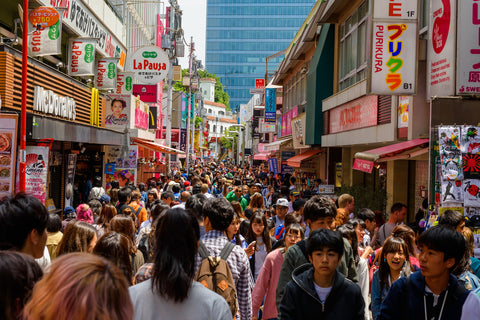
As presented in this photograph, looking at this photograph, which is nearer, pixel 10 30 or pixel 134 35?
pixel 10 30

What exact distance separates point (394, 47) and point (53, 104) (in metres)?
8.95

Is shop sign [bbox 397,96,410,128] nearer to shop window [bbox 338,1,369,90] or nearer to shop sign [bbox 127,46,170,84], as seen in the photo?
shop window [bbox 338,1,369,90]

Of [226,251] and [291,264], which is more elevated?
[226,251]

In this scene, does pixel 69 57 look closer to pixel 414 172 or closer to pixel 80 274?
pixel 414 172

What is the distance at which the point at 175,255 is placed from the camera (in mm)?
3289

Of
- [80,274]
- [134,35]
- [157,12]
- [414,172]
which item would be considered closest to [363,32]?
[414,172]

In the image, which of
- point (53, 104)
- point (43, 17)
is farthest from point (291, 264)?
point (53, 104)

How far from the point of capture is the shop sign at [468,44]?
374 inches

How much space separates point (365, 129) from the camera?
1549 cm

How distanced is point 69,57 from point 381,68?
35.3 feet

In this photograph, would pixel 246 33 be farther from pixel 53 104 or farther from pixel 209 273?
pixel 209 273

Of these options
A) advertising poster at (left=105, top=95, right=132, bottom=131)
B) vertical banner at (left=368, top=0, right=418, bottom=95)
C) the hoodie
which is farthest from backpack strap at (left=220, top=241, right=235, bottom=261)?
advertising poster at (left=105, top=95, right=132, bottom=131)

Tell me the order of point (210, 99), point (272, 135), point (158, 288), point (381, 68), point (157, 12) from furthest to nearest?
point (210, 99) → point (272, 135) → point (157, 12) → point (381, 68) → point (158, 288)

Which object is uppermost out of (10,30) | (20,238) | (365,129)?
(10,30)
